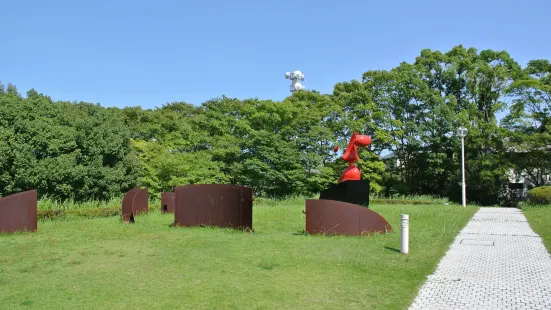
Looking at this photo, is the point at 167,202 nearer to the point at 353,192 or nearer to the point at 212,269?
the point at 353,192

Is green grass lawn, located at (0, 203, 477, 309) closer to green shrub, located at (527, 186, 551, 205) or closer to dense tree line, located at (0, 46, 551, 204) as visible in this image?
green shrub, located at (527, 186, 551, 205)

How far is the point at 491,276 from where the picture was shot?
6227mm

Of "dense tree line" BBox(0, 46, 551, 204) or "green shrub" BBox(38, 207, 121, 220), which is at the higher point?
"dense tree line" BBox(0, 46, 551, 204)

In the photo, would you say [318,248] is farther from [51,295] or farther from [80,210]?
[80,210]

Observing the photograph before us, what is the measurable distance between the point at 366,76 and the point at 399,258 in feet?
83.7

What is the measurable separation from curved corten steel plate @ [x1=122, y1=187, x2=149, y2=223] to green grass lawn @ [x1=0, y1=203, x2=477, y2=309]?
272 cm

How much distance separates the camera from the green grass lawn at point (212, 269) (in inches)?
194

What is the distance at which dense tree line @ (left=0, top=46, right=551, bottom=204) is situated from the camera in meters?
25.2

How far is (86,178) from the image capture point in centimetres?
2305

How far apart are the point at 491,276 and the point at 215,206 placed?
6.75 m

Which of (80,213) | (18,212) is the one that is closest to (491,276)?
(18,212)

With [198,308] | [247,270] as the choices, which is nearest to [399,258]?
[247,270]

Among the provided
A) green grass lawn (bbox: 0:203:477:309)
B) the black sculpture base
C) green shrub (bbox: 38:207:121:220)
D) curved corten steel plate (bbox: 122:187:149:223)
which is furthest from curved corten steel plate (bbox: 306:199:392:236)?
green shrub (bbox: 38:207:121:220)

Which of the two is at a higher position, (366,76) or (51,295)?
(366,76)
